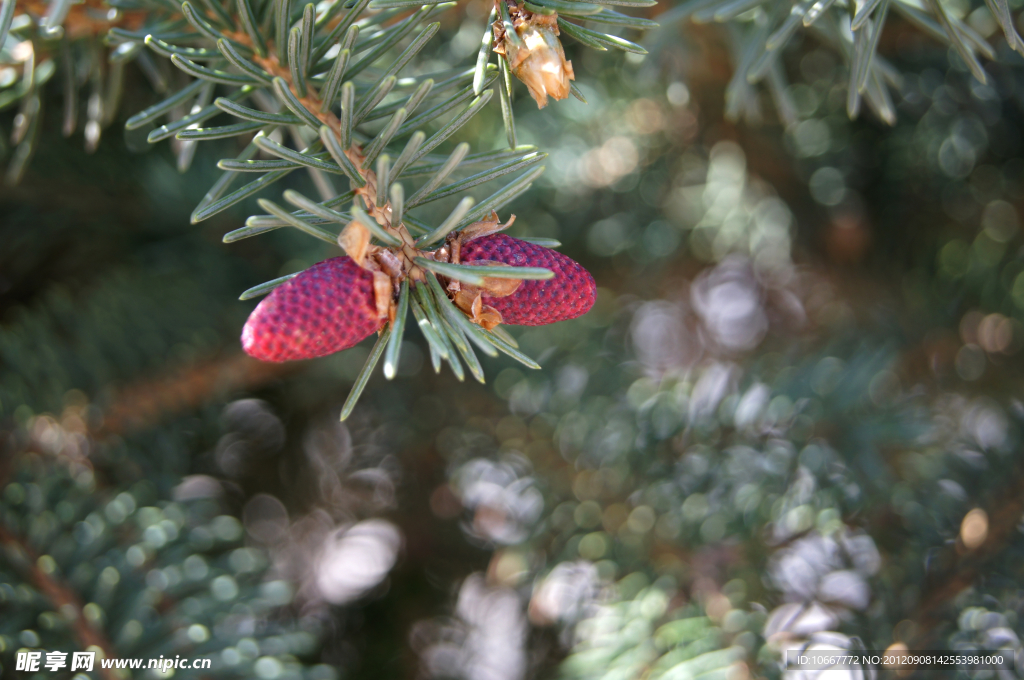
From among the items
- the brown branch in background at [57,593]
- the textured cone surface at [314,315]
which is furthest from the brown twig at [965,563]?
the brown branch in background at [57,593]

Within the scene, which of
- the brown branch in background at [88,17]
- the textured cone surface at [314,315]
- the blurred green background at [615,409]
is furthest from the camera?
the blurred green background at [615,409]

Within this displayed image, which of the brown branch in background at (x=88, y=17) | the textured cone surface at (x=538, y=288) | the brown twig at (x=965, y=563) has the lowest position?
the brown twig at (x=965, y=563)

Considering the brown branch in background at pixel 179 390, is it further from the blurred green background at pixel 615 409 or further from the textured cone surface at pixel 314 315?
the textured cone surface at pixel 314 315

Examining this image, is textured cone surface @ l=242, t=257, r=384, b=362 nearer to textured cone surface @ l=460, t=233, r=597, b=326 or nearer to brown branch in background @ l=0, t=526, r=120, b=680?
textured cone surface @ l=460, t=233, r=597, b=326

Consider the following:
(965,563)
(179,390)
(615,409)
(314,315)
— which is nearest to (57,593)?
(179,390)

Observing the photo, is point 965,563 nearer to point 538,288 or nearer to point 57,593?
point 538,288
